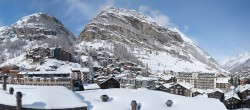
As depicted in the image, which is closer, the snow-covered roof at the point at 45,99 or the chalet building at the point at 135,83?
the snow-covered roof at the point at 45,99

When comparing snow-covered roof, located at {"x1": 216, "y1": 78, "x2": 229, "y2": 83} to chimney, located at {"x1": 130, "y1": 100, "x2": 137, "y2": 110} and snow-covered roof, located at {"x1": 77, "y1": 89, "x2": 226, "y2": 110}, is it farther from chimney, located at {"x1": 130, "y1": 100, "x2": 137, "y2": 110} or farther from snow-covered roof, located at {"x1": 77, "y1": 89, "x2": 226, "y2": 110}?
chimney, located at {"x1": 130, "y1": 100, "x2": 137, "y2": 110}

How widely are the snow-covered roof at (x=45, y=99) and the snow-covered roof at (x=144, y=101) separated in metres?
2.30

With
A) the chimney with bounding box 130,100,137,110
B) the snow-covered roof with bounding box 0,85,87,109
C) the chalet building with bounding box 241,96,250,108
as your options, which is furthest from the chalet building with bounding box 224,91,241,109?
the snow-covered roof with bounding box 0,85,87,109

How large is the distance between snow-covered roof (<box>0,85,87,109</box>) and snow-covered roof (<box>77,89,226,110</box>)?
2.30 meters

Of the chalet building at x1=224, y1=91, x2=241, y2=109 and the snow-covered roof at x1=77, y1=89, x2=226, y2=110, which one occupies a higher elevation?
the snow-covered roof at x1=77, y1=89, x2=226, y2=110

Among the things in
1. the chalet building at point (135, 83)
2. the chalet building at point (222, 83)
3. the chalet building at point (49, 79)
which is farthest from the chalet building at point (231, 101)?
the chalet building at point (222, 83)

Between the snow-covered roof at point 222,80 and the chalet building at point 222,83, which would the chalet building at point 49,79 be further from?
the snow-covered roof at point 222,80

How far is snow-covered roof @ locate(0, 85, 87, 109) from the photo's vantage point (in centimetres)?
3578

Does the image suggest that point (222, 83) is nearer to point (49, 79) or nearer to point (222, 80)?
point (222, 80)

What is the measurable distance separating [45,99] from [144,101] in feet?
38.1

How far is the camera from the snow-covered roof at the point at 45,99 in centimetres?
3578

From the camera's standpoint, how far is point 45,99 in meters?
36.7

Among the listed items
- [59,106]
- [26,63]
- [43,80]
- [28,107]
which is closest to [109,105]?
[59,106]

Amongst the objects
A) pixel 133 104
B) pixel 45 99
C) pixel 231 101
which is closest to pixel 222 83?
pixel 231 101
